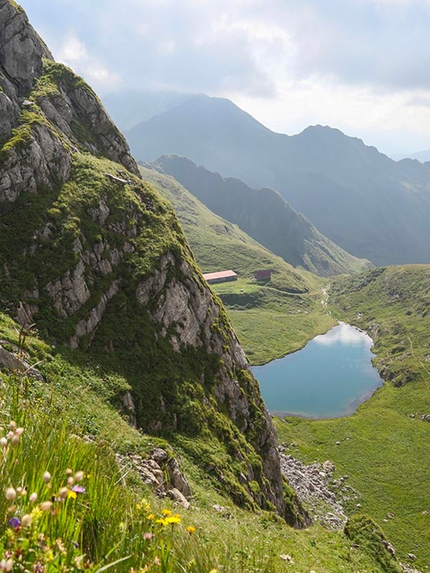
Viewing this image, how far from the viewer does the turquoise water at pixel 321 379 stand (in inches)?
4094

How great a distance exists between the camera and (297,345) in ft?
500

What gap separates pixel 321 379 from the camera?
124 metres

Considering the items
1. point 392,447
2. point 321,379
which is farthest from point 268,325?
point 392,447

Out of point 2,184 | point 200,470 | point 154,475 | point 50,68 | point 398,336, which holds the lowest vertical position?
point 398,336

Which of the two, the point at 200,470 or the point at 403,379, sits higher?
the point at 200,470

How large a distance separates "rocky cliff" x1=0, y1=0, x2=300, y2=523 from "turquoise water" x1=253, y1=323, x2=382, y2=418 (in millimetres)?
62360

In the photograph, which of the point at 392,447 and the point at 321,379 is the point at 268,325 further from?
the point at 392,447

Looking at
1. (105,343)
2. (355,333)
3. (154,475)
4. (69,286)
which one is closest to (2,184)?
(69,286)

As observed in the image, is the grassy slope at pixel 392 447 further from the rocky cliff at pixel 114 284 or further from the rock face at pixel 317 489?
the rocky cliff at pixel 114 284

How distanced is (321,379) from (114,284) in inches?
4022

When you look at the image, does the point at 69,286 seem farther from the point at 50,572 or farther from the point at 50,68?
the point at 50,68

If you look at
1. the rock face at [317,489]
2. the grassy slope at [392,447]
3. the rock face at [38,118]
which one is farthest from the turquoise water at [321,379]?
the rock face at [38,118]

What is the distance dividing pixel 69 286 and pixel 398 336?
6008 inches

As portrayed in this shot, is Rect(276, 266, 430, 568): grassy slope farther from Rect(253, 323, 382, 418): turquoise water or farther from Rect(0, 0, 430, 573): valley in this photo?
Rect(253, 323, 382, 418): turquoise water
